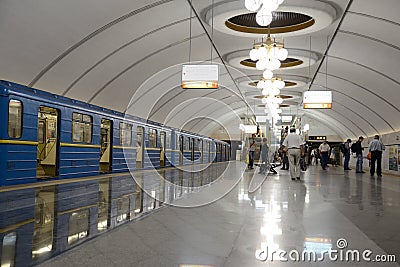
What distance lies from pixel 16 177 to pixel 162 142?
38.8 feet

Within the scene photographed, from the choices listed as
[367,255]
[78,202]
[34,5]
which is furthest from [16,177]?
[367,255]

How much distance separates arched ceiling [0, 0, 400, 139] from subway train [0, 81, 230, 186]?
1.79 meters

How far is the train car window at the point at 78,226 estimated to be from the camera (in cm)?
399

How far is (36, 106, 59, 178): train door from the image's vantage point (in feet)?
38.3

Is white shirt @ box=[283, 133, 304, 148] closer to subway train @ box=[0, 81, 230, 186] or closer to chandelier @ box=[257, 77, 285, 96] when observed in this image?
chandelier @ box=[257, 77, 285, 96]

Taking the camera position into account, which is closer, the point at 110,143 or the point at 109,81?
the point at 110,143

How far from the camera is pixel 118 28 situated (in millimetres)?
13344

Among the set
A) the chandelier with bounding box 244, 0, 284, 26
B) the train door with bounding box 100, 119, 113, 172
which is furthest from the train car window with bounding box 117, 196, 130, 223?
the train door with bounding box 100, 119, 113, 172

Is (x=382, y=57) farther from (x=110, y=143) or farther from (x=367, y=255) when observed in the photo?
(x=367, y=255)

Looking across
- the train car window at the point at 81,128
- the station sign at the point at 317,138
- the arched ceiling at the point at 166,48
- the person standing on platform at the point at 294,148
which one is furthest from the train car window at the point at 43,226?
the station sign at the point at 317,138

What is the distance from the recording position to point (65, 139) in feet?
37.8

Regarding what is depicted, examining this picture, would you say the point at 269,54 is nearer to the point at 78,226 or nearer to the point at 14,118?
the point at 14,118

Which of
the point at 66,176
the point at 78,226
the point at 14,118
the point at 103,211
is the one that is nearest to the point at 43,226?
the point at 78,226

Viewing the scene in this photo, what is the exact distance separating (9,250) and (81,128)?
31.0ft
